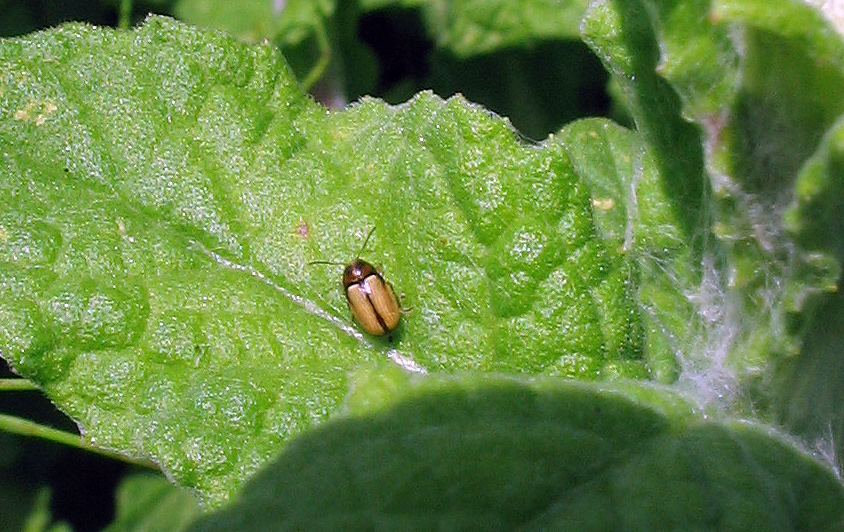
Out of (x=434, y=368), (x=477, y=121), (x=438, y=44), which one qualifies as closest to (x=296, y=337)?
(x=434, y=368)

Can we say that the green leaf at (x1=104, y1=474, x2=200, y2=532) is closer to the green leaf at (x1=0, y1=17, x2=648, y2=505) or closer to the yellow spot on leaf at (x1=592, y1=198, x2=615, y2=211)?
the green leaf at (x1=0, y1=17, x2=648, y2=505)

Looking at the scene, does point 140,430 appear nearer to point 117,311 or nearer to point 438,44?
point 117,311

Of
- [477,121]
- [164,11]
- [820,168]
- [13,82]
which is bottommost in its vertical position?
[164,11]

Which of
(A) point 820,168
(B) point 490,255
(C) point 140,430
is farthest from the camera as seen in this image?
(B) point 490,255

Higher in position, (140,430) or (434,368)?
(434,368)

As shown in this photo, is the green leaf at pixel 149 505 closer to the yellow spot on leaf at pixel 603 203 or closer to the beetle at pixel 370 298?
the beetle at pixel 370 298

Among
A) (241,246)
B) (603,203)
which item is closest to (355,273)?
(241,246)

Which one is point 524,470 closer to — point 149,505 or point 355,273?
point 355,273
